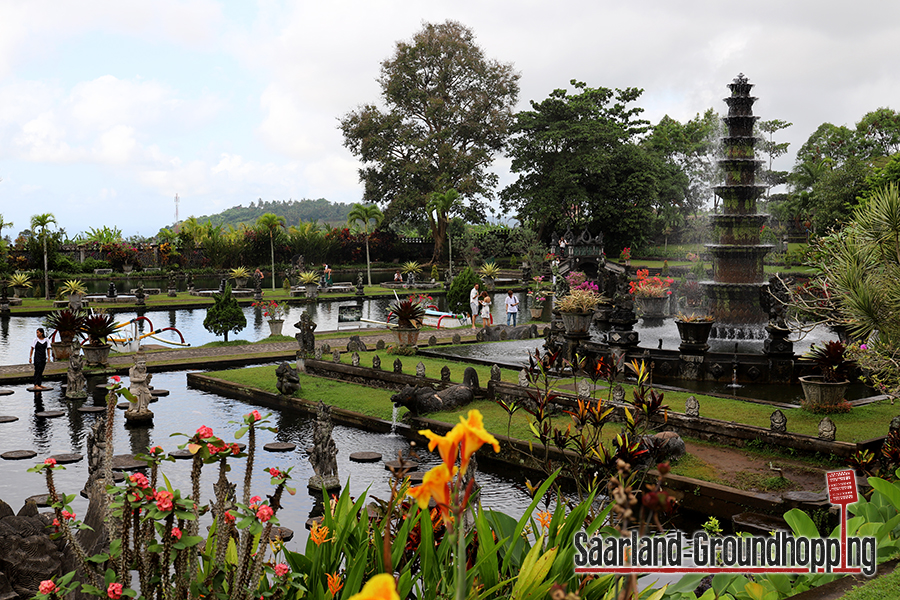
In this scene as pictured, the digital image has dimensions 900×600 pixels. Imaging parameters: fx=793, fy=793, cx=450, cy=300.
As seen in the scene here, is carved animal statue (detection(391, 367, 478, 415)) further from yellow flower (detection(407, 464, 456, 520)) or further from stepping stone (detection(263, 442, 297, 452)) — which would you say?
yellow flower (detection(407, 464, 456, 520))

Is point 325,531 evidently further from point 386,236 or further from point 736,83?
point 386,236

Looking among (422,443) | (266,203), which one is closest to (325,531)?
(422,443)

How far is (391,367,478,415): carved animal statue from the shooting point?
14.4 m

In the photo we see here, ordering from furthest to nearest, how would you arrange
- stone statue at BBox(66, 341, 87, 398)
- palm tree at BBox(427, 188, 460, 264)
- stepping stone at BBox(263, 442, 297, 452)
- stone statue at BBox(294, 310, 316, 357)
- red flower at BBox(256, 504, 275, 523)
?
palm tree at BBox(427, 188, 460, 264) → stone statue at BBox(294, 310, 316, 357) → stone statue at BBox(66, 341, 87, 398) → stepping stone at BBox(263, 442, 297, 452) → red flower at BBox(256, 504, 275, 523)

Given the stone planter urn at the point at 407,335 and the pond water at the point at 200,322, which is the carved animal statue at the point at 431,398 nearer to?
the stone planter urn at the point at 407,335

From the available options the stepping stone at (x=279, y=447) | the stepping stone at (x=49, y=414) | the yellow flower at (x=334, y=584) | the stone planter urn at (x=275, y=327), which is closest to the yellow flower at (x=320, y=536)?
the yellow flower at (x=334, y=584)

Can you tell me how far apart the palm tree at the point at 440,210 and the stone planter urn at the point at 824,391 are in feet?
125

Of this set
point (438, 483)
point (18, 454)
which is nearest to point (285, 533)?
point (18, 454)

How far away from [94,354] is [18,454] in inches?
307

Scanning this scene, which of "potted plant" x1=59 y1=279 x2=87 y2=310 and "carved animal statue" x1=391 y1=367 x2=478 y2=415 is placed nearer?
"carved animal statue" x1=391 y1=367 x2=478 y2=415

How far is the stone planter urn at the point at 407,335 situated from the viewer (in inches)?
848

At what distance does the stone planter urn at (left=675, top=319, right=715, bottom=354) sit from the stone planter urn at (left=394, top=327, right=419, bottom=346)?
7.51 meters

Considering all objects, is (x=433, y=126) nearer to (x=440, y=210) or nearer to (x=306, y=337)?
(x=440, y=210)

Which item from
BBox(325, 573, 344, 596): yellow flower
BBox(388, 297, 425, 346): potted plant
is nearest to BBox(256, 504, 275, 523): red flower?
BBox(325, 573, 344, 596): yellow flower
